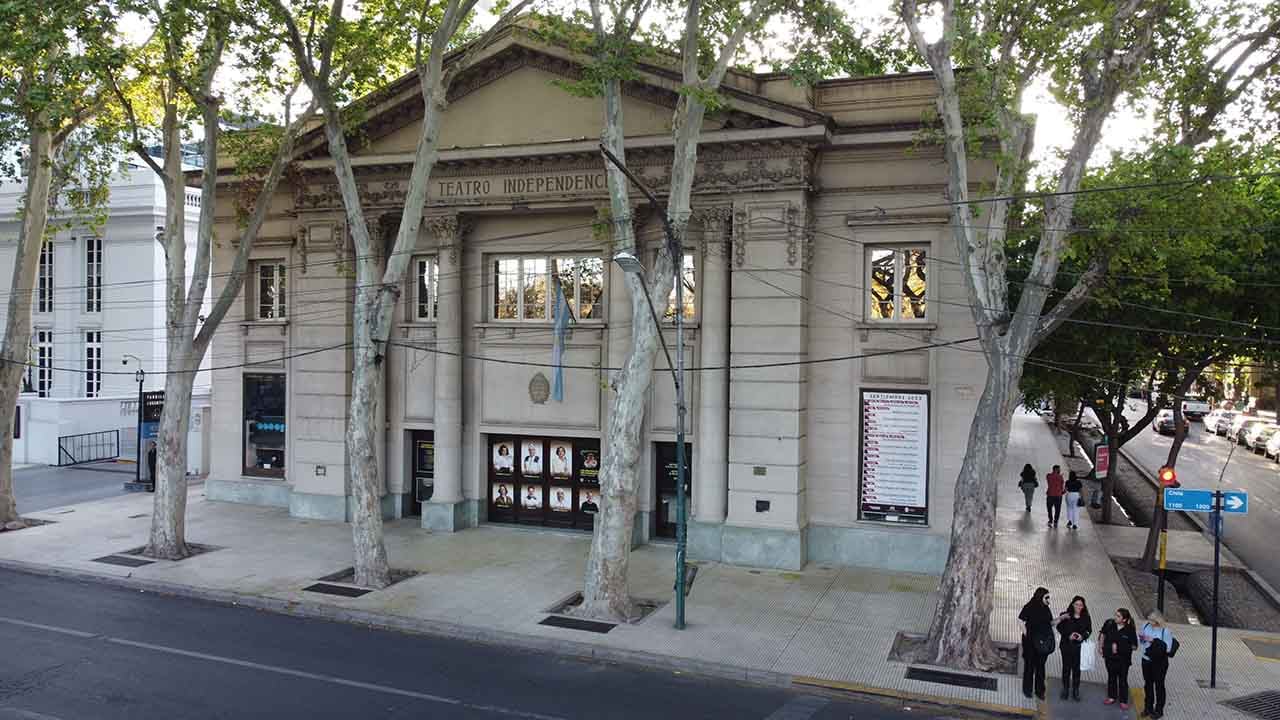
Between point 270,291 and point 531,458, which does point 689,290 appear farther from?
point 270,291

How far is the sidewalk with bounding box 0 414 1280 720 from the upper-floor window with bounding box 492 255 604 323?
5.38 meters

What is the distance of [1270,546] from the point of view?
941 inches

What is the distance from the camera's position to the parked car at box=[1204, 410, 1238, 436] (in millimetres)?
51406

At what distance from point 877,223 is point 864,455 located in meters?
4.95

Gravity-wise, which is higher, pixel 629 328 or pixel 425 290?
pixel 425 290

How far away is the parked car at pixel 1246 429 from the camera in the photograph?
45.1 meters

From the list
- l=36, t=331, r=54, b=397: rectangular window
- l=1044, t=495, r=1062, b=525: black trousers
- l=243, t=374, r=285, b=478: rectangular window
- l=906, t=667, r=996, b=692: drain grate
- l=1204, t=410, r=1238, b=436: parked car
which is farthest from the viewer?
l=1204, t=410, r=1238, b=436: parked car

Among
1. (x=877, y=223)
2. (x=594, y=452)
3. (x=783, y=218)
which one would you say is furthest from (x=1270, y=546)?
(x=594, y=452)

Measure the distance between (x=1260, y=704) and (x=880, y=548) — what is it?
7.92m

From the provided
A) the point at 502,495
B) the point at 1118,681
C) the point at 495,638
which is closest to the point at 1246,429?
the point at 502,495

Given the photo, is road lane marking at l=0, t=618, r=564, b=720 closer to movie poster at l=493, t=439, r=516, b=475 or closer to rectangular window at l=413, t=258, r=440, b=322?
movie poster at l=493, t=439, r=516, b=475

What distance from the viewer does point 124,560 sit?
19.8 metres

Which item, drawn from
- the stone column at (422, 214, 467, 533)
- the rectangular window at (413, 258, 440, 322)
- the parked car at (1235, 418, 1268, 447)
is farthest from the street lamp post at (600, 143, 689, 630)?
the parked car at (1235, 418, 1268, 447)

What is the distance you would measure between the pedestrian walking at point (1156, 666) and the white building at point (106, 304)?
34.5 metres
